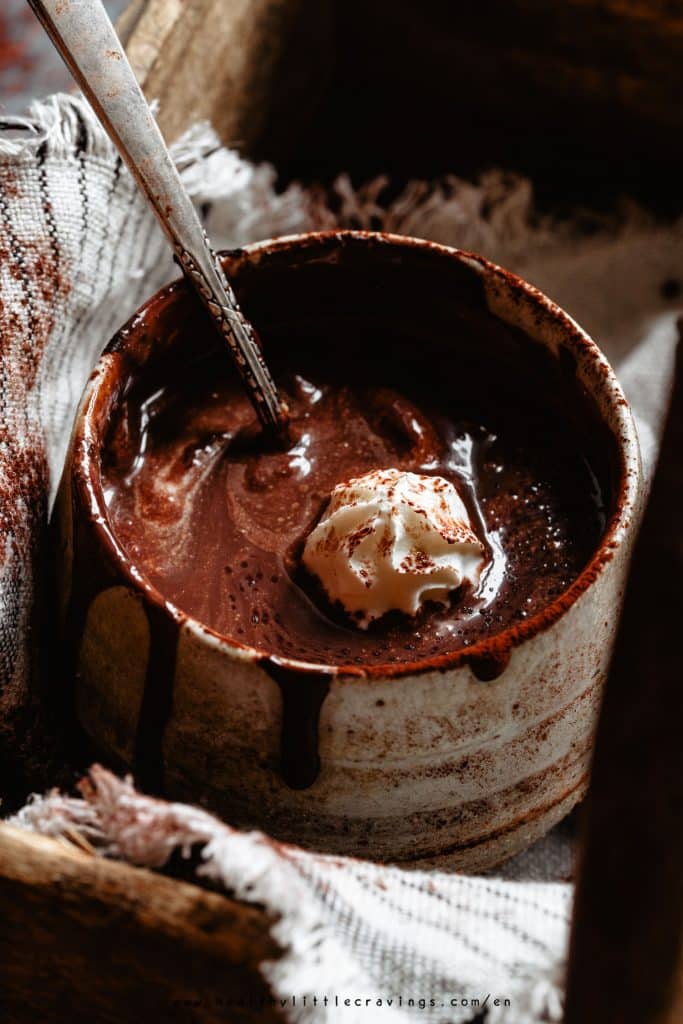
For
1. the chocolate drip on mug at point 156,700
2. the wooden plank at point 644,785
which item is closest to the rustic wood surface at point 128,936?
the chocolate drip on mug at point 156,700

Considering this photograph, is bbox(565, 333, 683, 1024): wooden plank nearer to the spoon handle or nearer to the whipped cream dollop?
the whipped cream dollop

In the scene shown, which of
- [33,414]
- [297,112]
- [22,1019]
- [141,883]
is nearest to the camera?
[141,883]

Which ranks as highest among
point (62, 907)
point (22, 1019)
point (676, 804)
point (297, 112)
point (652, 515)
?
point (297, 112)

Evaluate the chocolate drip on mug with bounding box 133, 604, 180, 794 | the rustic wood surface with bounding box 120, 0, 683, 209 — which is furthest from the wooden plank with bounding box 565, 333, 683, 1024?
the rustic wood surface with bounding box 120, 0, 683, 209

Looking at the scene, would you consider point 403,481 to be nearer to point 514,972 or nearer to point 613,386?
point 613,386

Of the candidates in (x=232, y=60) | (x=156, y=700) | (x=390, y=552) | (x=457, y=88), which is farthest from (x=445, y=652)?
(x=457, y=88)

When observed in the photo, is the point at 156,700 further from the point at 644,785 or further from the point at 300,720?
the point at 644,785

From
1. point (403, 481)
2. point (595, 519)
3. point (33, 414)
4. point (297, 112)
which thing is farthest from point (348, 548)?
point (297, 112)

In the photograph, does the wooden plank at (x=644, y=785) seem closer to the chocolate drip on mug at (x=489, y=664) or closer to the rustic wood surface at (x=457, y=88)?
the chocolate drip on mug at (x=489, y=664)
